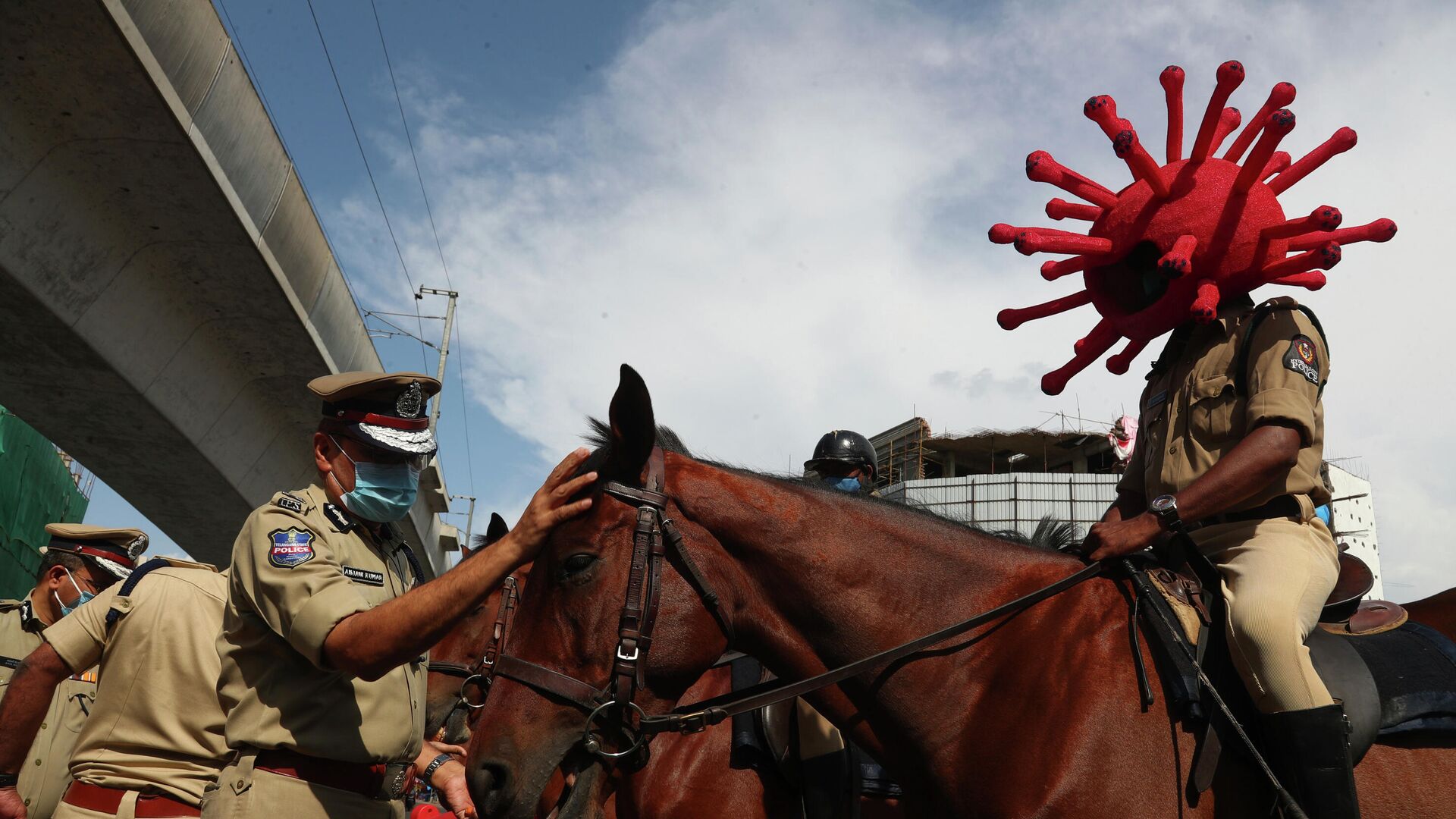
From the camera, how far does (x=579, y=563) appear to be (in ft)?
9.46

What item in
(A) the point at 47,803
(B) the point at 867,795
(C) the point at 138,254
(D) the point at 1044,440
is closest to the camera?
(B) the point at 867,795

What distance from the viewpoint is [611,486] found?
2943mm

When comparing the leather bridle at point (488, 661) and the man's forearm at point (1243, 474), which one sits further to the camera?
the leather bridle at point (488, 661)

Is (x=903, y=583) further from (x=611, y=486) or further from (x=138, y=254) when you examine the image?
(x=138, y=254)

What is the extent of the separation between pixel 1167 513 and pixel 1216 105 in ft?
5.00

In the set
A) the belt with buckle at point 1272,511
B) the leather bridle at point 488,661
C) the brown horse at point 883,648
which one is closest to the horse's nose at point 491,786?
the brown horse at point 883,648

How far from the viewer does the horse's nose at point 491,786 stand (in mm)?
2695

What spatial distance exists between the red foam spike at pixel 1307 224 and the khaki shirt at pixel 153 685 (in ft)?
13.6

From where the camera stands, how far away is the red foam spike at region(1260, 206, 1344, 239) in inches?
119

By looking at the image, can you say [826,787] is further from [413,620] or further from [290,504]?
[290,504]

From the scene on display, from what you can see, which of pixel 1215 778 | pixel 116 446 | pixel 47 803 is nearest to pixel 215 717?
pixel 47 803

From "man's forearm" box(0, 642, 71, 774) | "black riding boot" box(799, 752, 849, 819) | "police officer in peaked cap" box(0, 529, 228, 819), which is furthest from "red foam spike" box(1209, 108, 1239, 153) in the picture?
"man's forearm" box(0, 642, 71, 774)

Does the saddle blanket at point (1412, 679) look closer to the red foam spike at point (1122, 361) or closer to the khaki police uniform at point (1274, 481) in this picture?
the khaki police uniform at point (1274, 481)

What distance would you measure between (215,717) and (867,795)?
2827mm
